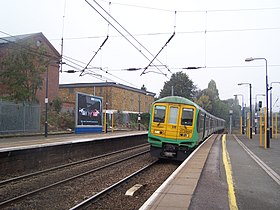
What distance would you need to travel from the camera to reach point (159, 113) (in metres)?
15.6

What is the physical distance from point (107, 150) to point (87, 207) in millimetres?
12870

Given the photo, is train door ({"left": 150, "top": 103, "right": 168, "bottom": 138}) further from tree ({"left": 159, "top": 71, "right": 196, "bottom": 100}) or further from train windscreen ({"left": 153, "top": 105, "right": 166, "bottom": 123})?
tree ({"left": 159, "top": 71, "right": 196, "bottom": 100})

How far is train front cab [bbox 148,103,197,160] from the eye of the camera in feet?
49.7

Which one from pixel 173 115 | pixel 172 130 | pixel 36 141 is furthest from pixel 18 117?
pixel 172 130

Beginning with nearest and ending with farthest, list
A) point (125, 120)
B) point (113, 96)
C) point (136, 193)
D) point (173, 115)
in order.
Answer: point (136, 193) → point (173, 115) → point (125, 120) → point (113, 96)

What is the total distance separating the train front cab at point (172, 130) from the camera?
597 inches

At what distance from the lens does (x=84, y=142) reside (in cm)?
1719

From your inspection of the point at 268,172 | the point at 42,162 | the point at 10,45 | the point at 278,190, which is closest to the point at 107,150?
the point at 42,162

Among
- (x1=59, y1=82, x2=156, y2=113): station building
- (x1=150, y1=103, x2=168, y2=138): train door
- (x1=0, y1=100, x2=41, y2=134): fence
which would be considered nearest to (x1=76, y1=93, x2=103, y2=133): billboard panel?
(x1=0, y1=100, x2=41, y2=134): fence

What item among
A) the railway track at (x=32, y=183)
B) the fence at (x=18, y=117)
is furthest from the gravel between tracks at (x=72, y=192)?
the fence at (x=18, y=117)

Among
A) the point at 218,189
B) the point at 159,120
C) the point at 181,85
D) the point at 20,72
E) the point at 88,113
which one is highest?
the point at 181,85

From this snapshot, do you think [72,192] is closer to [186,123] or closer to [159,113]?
[159,113]

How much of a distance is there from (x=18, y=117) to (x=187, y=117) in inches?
737

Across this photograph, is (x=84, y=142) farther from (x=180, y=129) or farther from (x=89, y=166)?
(x=180, y=129)
